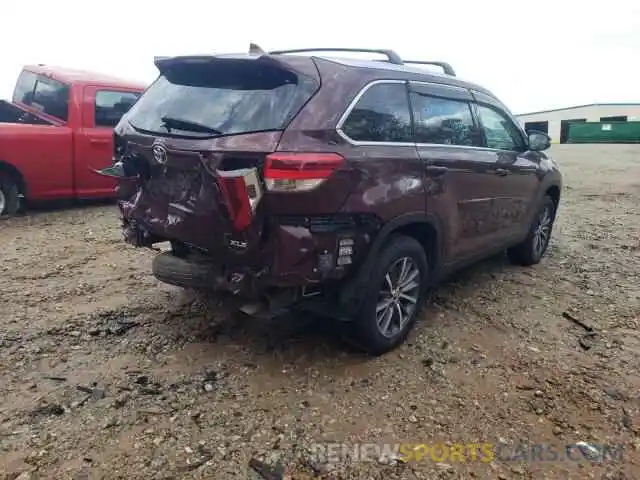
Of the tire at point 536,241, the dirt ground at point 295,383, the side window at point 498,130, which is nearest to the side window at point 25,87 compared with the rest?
the dirt ground at point 295,383

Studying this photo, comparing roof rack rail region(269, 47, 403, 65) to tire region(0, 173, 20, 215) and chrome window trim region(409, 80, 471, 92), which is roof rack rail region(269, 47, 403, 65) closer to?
chrome window trim region(409, 80, 471, 92)

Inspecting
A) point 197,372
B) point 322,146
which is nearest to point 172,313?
point 197,372

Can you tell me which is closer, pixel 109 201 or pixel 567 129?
pixel 109 201

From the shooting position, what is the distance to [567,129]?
32938 millimetres

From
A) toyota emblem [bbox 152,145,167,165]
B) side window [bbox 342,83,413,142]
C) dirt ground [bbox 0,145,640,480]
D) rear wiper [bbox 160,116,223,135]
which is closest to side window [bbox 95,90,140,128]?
dirt ground [bbox 0,145,640,480]

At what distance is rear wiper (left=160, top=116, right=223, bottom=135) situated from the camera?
3182mm

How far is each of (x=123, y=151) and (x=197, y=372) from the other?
1517mm

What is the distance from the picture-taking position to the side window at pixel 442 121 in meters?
3.84

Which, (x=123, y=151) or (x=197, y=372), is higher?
(x=123, y=151)

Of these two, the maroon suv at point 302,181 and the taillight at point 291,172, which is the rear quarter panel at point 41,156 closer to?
the maroon suv at point 302,181

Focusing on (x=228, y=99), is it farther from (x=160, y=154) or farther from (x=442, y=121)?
(x=442, y=121)

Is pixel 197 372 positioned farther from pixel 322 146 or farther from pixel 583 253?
pixel 583 253

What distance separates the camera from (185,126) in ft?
10.9

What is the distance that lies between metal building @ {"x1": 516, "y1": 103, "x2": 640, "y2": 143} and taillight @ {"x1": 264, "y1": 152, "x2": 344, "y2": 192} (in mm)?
38443
